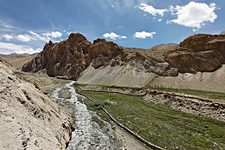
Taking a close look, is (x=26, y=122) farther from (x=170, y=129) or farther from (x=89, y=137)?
(x=170, y=129)

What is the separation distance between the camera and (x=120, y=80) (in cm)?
9969

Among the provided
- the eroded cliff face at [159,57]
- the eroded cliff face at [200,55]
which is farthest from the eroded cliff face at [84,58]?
the eroded cliff face at [200,55]

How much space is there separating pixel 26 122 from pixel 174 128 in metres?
19.0

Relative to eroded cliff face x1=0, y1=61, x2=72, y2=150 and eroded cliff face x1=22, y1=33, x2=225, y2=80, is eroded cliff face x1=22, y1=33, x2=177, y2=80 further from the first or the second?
eroded cliff face x1=0, y1=61, x2=72, y2=150

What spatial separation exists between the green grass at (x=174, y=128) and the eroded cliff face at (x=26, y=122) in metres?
9.51

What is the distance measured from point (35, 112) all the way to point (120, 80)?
7886 cm

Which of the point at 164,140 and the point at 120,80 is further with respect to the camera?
the point at 120,80

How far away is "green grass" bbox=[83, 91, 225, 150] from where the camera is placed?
25375 mm

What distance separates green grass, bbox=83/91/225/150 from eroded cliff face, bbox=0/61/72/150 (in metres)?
9.51

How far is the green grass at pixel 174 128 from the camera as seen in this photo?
2538cm

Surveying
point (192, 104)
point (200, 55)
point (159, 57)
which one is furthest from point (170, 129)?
point (159, 57)

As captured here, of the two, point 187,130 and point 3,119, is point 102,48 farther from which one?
point 3,119

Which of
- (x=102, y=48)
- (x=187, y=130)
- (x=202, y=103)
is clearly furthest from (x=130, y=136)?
(x=102, y=48)

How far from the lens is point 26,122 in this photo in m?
18.4
